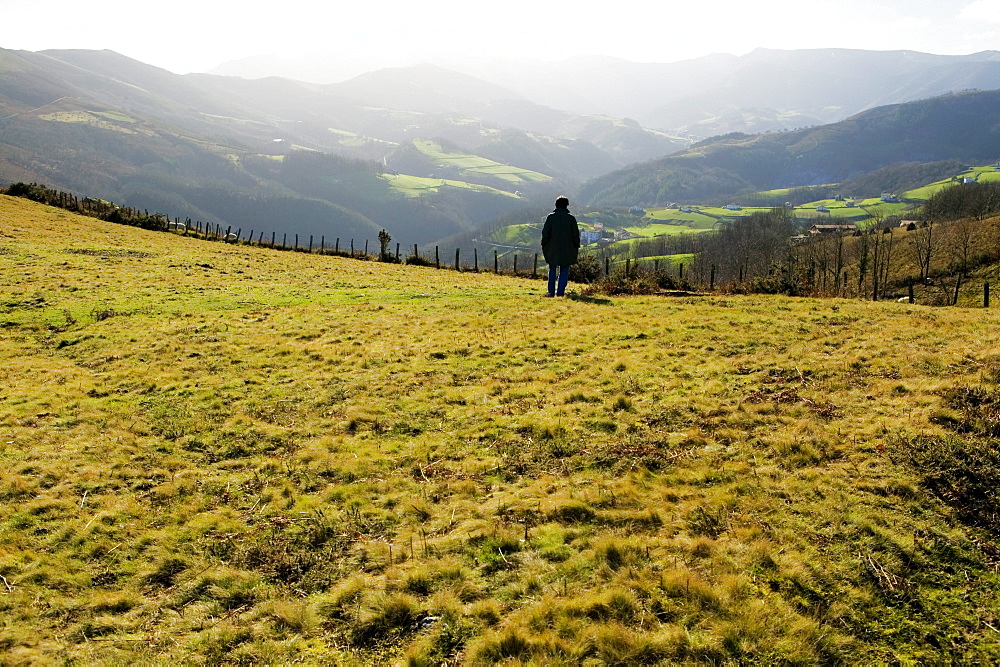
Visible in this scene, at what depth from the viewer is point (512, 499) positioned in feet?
21.6

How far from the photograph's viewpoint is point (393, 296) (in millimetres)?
23000

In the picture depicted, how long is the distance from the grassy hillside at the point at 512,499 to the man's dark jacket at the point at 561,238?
6.86 meters

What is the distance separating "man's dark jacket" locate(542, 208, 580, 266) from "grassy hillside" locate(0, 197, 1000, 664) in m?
6.86

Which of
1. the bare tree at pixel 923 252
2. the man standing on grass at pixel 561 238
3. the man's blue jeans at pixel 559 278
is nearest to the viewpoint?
the man standing on grass at pixel 561 238

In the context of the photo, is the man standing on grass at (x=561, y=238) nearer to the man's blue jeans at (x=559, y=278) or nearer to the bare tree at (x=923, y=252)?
the man's blue jeans at (x=559, y=278)

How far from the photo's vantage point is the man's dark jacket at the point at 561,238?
2011 centimetres

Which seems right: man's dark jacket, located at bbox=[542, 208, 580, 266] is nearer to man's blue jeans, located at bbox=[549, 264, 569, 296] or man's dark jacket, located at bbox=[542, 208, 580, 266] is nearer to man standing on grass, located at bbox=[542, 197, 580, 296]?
man standing on grass, located at bbox=[542, 197, 580, 296]

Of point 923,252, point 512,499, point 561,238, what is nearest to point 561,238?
point 561,238

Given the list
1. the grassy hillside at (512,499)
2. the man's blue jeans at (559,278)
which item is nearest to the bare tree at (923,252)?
the man's blue jeans at (559,278)

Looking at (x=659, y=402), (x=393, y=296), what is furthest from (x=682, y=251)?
(x=659, y=402)

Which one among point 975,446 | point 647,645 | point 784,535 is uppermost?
point 975,446

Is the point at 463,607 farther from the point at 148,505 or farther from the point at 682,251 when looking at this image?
the point at 682,251

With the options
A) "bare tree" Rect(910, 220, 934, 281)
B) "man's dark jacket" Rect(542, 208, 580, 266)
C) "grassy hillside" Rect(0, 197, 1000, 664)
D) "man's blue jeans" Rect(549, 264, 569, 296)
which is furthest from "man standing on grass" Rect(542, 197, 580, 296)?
"bare tree" Rect(910, 220, 934, 281)

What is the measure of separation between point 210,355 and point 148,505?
7575 mm
